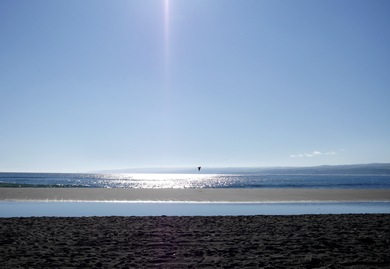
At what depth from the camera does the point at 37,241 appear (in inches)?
340

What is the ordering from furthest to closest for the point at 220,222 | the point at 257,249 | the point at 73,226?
the point at 220,222
the point at 73,226
the point at 257,249

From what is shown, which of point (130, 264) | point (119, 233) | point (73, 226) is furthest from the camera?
point (73, 226)

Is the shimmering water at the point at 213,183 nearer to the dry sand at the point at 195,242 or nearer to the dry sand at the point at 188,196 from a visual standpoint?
the dry sand at the point at 188,196

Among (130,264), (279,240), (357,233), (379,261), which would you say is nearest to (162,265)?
(130,264)

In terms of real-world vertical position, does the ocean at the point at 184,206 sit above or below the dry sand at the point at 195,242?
below

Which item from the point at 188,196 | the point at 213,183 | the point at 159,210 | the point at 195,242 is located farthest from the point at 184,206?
the point at 213,183

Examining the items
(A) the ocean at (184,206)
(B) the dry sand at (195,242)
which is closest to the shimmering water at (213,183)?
(A) the ocean at (184,206)

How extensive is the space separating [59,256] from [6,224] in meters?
6.17

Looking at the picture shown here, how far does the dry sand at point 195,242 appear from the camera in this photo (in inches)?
261

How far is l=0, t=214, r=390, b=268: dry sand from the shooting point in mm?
6633

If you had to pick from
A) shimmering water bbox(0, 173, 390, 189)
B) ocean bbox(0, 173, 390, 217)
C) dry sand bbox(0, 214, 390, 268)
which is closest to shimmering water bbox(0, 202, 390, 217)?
ocean bbox(0, 173, 390, 217)

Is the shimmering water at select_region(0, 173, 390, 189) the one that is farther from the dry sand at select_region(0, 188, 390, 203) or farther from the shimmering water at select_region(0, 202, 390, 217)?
the shimmering water at select_region(0, 202, 390, 217)

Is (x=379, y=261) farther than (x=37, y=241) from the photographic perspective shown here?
No

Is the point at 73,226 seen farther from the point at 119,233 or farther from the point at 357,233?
the point at 357,233
